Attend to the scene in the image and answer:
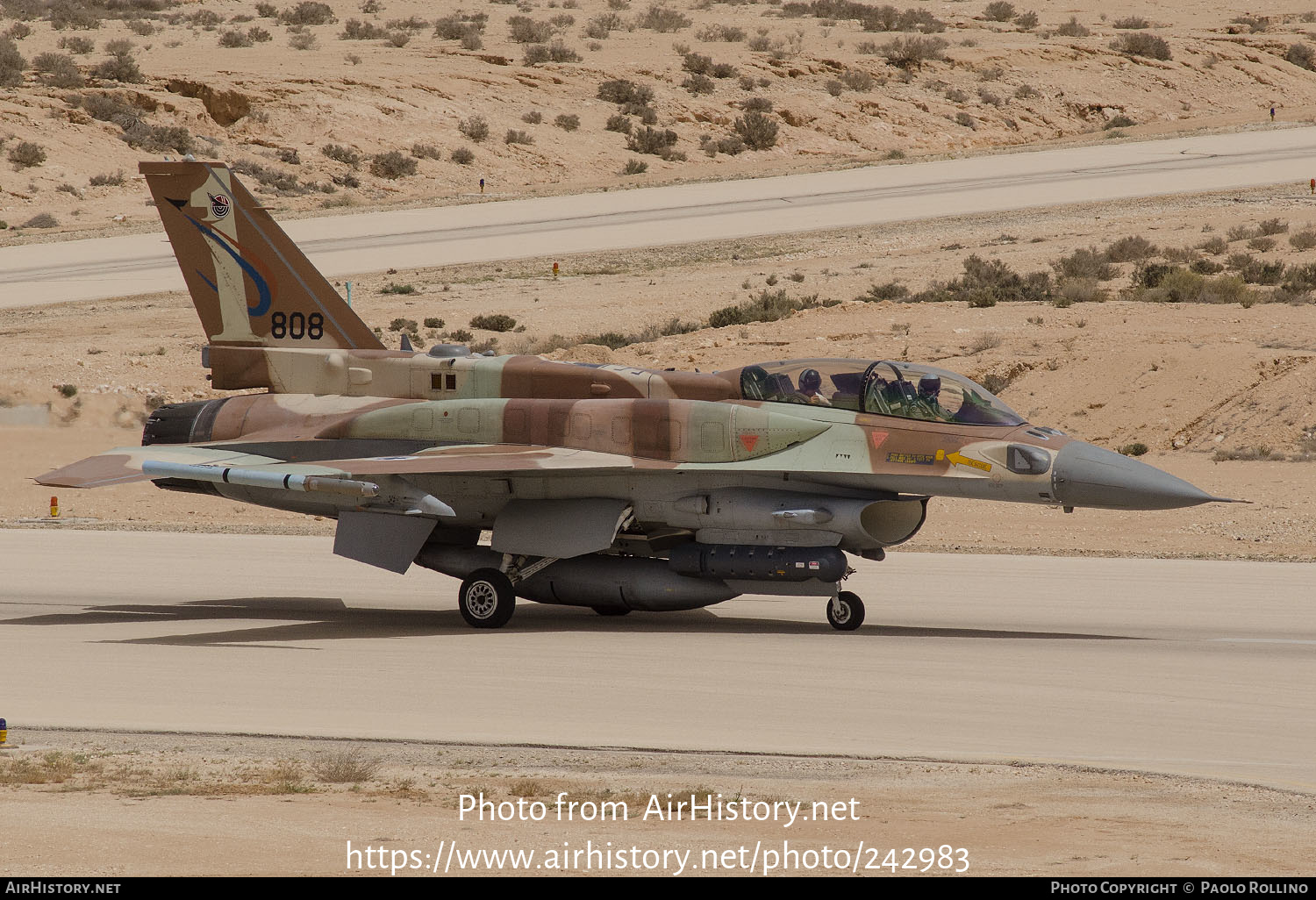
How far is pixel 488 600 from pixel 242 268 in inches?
223

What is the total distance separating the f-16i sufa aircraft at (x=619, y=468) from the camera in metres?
15.8

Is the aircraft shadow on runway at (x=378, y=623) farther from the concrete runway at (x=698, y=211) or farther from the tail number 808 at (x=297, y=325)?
the concrete runway at (x=698, y=211)

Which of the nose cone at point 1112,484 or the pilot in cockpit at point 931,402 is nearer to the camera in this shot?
the nose cone at point 1112,484

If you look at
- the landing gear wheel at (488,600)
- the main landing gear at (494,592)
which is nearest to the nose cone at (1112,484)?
the main landing gear at (494,592)

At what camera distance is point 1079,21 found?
91.5 m

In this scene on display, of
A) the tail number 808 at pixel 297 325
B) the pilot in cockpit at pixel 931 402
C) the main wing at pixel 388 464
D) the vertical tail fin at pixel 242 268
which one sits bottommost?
the main wing at pixel 388 464

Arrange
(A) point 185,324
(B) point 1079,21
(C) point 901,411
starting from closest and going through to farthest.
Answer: (C) point 901,411
(A) point 185,324
(B) point 1079,21

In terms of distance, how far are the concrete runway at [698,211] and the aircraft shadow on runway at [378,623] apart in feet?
79.3

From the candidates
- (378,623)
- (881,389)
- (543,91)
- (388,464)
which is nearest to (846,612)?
(881,389)

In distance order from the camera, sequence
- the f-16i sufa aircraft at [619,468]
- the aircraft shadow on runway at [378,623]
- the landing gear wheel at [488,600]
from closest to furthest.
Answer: the f-16i sufa aircraft at [619,468] < the aircraft shadow on runway at [378,623] < the landing gear wheel at [488,600]

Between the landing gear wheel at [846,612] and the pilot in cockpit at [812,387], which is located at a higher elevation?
the pilot in cockpit at [812,387]

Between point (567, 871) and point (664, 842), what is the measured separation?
75 centimetres

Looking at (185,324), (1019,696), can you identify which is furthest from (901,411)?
(185,324)

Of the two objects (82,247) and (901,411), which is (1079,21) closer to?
(82,247)
